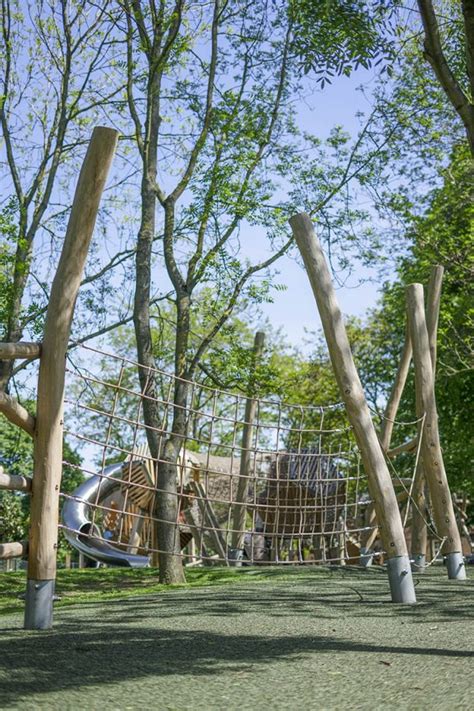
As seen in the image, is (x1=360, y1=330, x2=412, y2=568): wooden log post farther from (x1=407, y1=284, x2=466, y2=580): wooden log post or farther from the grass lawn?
the grass lawn

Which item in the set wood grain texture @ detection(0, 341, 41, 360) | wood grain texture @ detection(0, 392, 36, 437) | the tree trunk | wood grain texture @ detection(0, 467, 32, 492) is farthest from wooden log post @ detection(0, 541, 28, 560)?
the tree trunk

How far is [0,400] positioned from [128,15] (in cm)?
940

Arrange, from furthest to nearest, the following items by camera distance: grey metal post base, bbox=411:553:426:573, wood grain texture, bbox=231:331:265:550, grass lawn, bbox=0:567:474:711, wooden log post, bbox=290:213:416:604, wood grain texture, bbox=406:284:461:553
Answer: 1. wood grain texture, bbox=231:331:265:550
2. grey metal post base, bbox=411:553:426:573
3. wood grain texture, bbox=406:284:461:553
4. wooden log post, bbox=290:213:416:604
5. grass lawn, bbox=0:567:474:711

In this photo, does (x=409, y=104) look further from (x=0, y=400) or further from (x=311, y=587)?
(x=0, y=400)

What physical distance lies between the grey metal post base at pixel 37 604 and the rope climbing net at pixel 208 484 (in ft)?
1.49

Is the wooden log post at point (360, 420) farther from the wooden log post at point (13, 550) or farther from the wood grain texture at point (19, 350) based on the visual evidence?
the wooden log post at point (13, 550)

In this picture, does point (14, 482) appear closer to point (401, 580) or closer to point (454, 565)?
point (401, 580)

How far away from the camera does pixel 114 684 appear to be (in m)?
3.00

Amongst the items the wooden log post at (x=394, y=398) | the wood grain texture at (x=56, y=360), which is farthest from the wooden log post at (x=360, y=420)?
the wooden log post at (x=394, y=398)

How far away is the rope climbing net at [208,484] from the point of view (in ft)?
20.7

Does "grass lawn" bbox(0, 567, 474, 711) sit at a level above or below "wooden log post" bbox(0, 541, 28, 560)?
below

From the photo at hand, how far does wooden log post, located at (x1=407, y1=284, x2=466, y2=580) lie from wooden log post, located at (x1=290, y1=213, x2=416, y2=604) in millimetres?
1997

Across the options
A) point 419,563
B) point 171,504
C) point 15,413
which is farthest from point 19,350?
point 171,504

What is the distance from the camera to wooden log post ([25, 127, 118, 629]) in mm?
4422
